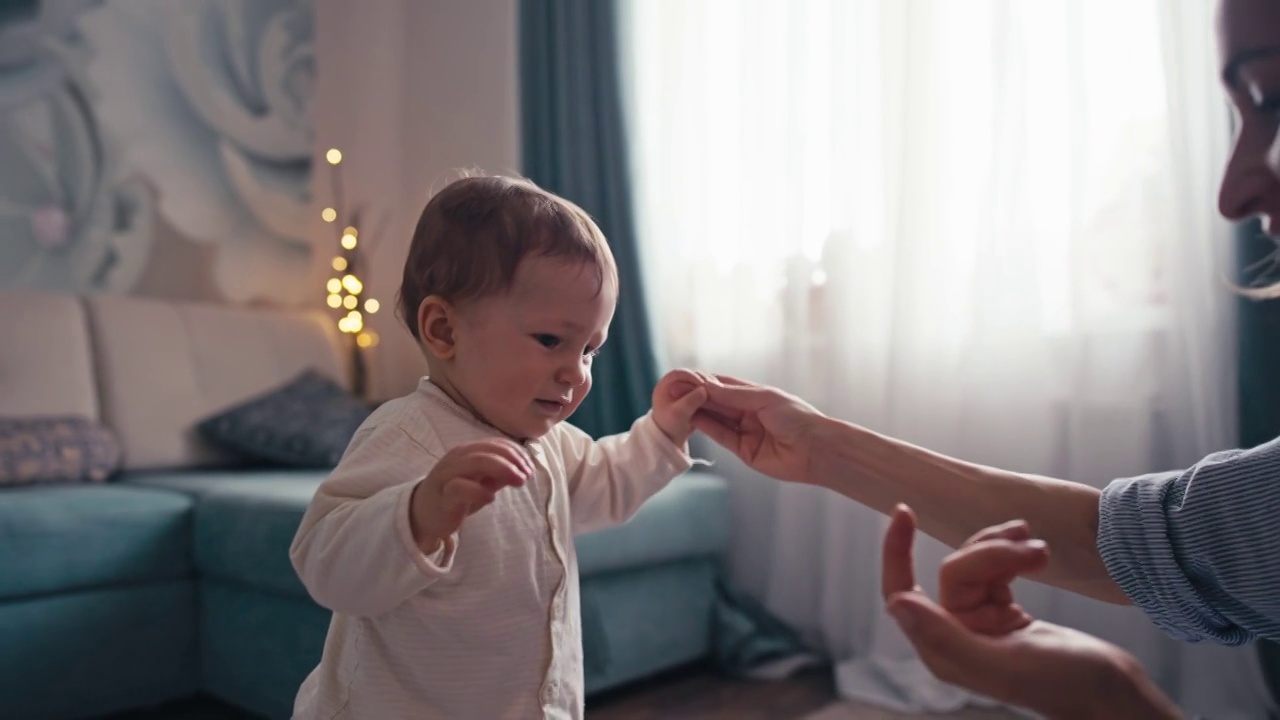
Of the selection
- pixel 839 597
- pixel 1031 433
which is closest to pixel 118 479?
pixel 839 597

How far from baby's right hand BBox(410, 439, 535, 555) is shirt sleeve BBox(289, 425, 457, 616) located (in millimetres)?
15

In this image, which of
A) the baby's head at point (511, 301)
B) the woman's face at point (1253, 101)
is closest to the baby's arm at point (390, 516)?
the baby's head at point (511, 301)

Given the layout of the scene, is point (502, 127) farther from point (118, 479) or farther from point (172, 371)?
point (118, 479)

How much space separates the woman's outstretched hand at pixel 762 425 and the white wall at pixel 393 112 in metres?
2.57

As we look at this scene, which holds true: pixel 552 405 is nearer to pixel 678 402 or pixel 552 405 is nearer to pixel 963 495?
pixel 678 402

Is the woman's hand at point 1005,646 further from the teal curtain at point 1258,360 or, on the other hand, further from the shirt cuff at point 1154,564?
the teal curtain at point 1258,360

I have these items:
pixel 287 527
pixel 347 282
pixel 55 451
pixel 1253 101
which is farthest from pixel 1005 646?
pixel 347 282

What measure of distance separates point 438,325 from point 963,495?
617 millimetres

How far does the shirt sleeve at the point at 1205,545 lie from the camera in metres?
0.85

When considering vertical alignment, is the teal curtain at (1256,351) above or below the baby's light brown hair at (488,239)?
below

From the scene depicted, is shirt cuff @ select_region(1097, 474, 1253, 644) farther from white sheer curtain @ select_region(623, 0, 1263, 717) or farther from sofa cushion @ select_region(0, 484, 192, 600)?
sofa cushion @ select_region(0, 484, 192, 600)

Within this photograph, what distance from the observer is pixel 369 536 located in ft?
2.69

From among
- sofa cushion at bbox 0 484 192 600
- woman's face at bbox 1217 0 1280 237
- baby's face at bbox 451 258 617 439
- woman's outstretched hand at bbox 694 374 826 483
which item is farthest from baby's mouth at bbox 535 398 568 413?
sofa cushion at bbox 0 484 192 600

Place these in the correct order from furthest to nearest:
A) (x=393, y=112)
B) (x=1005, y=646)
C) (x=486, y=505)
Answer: (x=393, y=112) < (x=486, y=505) < (x=1005, y=646)
